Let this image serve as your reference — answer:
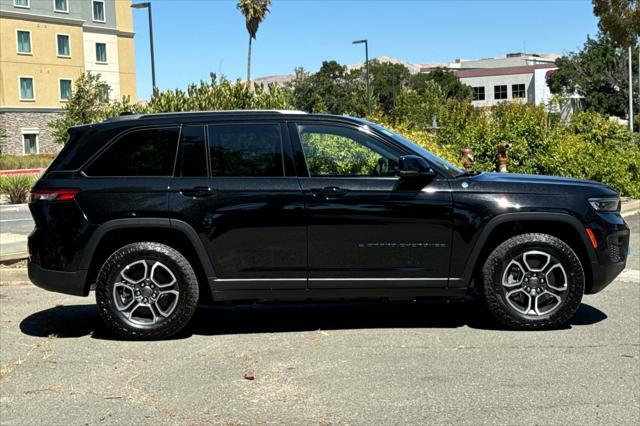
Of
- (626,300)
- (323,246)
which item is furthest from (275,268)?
(626,300)

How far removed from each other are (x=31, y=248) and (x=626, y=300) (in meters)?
5.62

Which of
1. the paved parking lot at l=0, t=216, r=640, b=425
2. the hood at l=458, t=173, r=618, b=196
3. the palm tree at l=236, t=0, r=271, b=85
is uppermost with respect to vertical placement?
the palm tree at l=236, t=0, r=271, b=85

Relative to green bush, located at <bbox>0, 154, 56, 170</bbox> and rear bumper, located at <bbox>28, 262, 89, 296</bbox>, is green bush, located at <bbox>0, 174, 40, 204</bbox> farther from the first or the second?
rear bumper, located at <bbox>28, 262, 89, 296</bbox>

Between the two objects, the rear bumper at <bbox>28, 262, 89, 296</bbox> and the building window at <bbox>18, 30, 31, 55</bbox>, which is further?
the building window at <bbox>18, 30, 31, 55</bbox>

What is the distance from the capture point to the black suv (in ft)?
19.0

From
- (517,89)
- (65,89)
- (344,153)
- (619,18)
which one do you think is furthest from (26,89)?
(517,89)

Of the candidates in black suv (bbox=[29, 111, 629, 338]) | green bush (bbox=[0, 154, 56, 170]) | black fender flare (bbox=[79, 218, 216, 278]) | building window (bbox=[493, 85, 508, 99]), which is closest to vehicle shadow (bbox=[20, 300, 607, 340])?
black suv (bbox=[29, 111, 629, 338])

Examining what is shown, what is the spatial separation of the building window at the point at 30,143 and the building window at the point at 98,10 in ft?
41.0

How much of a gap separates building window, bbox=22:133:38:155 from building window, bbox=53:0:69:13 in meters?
10.4

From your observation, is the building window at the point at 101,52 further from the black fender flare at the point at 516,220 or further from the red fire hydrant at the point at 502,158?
the black fender flare at the point at 516,220

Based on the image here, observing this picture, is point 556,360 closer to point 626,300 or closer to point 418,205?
point 418,205

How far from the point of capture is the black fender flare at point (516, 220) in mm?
5793

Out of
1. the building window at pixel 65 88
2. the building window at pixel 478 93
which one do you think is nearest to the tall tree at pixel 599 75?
the building window at pixel 478 93

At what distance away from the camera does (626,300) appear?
716cm
